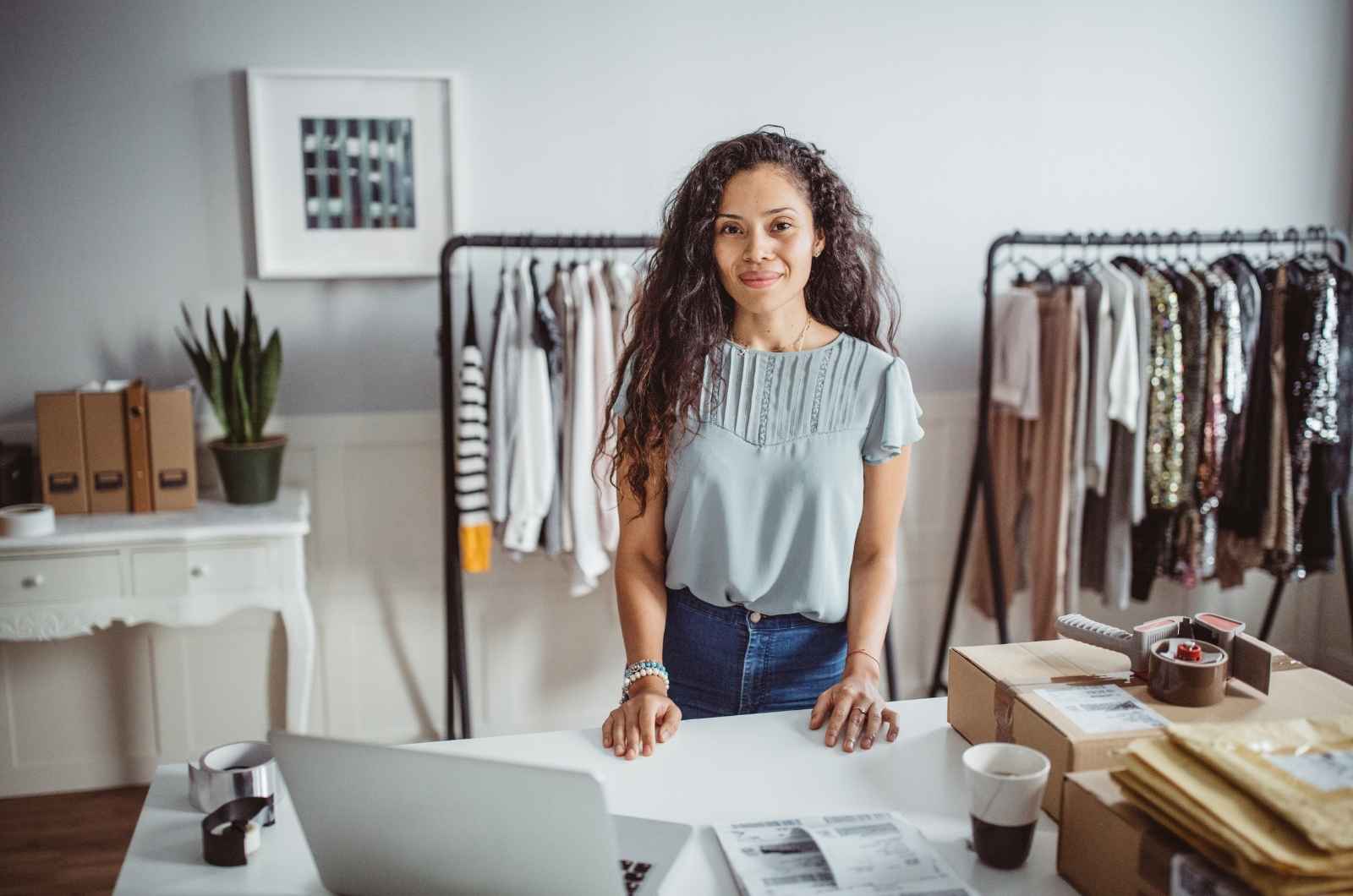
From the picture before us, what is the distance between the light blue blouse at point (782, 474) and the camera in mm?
1595

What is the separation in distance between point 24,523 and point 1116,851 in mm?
2459

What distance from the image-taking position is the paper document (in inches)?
41.1

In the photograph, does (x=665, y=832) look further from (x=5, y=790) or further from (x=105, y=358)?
(x=5, y=790)

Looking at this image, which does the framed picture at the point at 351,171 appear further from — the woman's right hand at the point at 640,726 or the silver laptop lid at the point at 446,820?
the silver laptop lid at the point at 446,820

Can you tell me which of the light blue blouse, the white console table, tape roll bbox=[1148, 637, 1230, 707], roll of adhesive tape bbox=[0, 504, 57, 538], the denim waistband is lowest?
the white console table

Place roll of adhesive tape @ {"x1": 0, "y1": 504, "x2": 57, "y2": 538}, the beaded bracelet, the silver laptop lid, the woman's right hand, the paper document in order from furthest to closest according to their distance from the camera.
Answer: roll of adhesive tape @ {"x1": 0, "y1": 504, "x2": 57, "y2": 538}
the beaded bracelet
the woman's right hand
the paper document
the silver laptop lid

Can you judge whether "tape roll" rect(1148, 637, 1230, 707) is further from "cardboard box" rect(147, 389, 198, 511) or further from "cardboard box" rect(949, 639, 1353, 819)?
"cardboard box" rect(147, 389, 198, 511)

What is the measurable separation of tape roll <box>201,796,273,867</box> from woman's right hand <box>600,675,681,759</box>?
0.40 meters

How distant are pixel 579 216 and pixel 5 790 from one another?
2.22 m

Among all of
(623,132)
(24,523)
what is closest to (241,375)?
(24,523)

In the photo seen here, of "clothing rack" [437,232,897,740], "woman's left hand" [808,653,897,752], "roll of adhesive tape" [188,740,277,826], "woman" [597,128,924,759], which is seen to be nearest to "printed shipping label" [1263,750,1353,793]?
"woman's left hand" [808,653,897,752]

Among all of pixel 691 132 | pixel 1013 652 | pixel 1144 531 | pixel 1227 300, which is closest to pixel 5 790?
pixel 691 132

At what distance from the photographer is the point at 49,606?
2592 millimetres

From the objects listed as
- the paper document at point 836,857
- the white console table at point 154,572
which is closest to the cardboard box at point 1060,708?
the paper document at point 836,857
